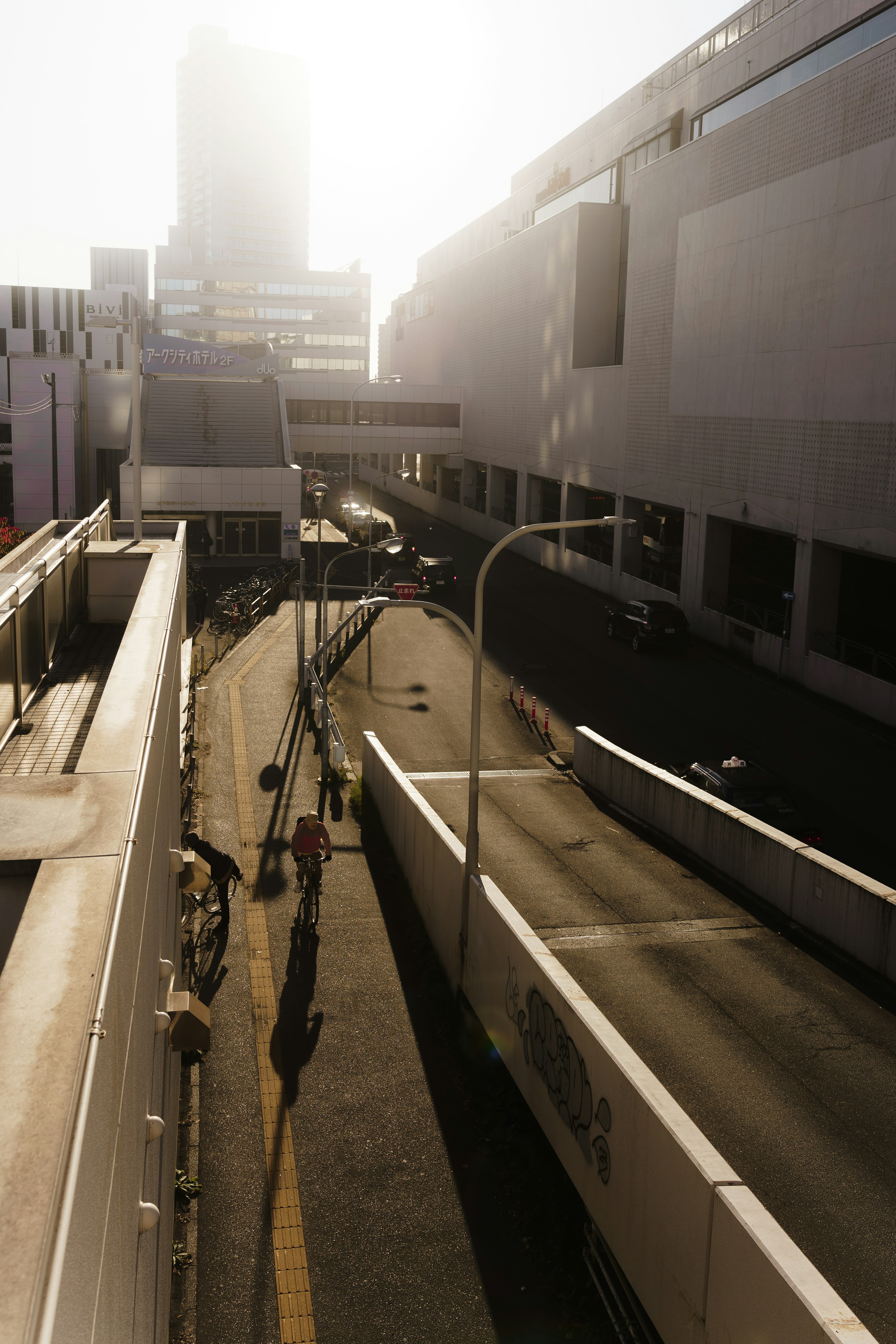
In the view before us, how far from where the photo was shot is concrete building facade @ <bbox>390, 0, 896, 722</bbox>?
30266mm

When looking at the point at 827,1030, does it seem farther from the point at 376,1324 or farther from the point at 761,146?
the point at 761,146

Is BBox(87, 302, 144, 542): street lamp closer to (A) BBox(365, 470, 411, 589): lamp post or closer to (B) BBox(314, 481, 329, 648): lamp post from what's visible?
(B) BBox(314, 481, 329, 648): lamp post

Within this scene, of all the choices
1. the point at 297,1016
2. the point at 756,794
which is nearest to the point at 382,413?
the point at 756,794

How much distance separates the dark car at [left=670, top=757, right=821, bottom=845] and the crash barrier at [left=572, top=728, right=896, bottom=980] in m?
0.75

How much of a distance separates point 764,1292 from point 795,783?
779 inches

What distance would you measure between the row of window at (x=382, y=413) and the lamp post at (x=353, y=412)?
0.89 metres

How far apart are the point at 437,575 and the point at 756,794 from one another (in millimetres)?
29200

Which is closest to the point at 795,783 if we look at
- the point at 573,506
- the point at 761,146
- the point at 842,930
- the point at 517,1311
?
the point at 842,930

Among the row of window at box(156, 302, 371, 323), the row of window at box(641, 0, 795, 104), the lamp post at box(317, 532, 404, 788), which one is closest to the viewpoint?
the lamp post at box(317, 532, 404, 788)

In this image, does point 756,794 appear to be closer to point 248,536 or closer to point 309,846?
point 309,846

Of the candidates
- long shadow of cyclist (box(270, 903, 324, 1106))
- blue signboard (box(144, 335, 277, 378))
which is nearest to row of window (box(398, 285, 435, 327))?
blue signboard (box(144, 335, 277, 378))

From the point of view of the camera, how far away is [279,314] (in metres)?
154

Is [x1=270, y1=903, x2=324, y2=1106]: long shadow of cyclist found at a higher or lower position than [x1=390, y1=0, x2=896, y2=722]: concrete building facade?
lower

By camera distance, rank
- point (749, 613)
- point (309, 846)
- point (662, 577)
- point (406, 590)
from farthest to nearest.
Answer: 1. point (662, 577)
2. point (749, 613)
3. point (406, 590)
4. point (309, 846)
